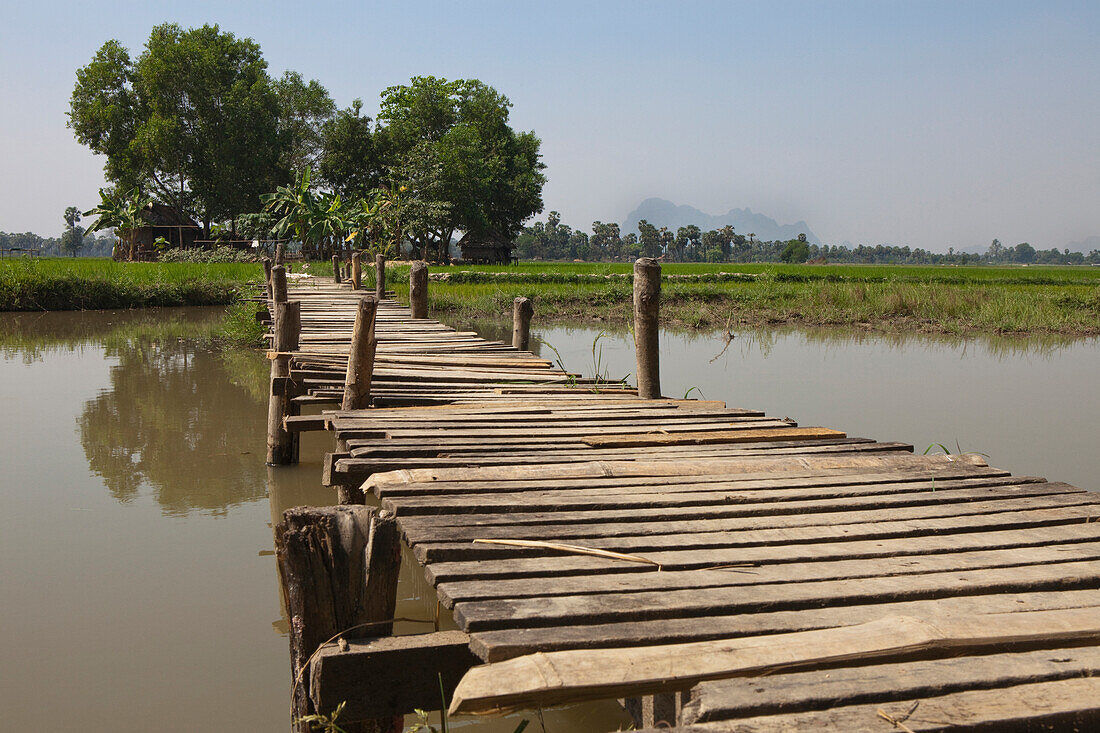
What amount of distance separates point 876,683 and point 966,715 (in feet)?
0.56

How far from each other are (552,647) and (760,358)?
11609mm

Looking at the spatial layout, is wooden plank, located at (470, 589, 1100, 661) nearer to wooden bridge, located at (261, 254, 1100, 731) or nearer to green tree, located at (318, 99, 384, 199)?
wooden bridge, located at (261, 254, 1100, 731)

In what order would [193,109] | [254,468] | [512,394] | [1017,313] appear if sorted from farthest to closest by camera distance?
1. [193,109]
2. [1017,313]
3. [254,468]
4. [512,394]

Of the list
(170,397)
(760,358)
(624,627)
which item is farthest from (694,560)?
(760,358)

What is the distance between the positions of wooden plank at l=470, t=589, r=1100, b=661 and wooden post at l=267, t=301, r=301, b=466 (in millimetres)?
4621

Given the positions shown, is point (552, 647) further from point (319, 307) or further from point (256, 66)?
point (256, 66)

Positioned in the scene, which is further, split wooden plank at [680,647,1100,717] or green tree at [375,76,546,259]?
green tree at [375,76,546,259]

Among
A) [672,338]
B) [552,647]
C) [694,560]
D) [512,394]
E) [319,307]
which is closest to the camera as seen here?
[552,647]

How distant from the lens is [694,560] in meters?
2.52

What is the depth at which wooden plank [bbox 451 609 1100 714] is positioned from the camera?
5.65 feet

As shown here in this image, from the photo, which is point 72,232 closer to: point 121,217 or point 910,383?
point 121,217

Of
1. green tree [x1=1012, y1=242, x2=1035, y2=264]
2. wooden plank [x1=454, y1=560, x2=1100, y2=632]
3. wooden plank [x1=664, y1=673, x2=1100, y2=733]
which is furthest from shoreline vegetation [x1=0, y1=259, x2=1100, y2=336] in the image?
green tree [x1=1012, y1=242, x2=1035, y2=264]

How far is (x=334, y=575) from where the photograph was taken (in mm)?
2229

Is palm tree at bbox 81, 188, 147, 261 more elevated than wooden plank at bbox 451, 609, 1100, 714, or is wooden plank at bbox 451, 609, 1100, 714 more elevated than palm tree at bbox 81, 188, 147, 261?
palm tree at bbox 81, 188, 147, 261
